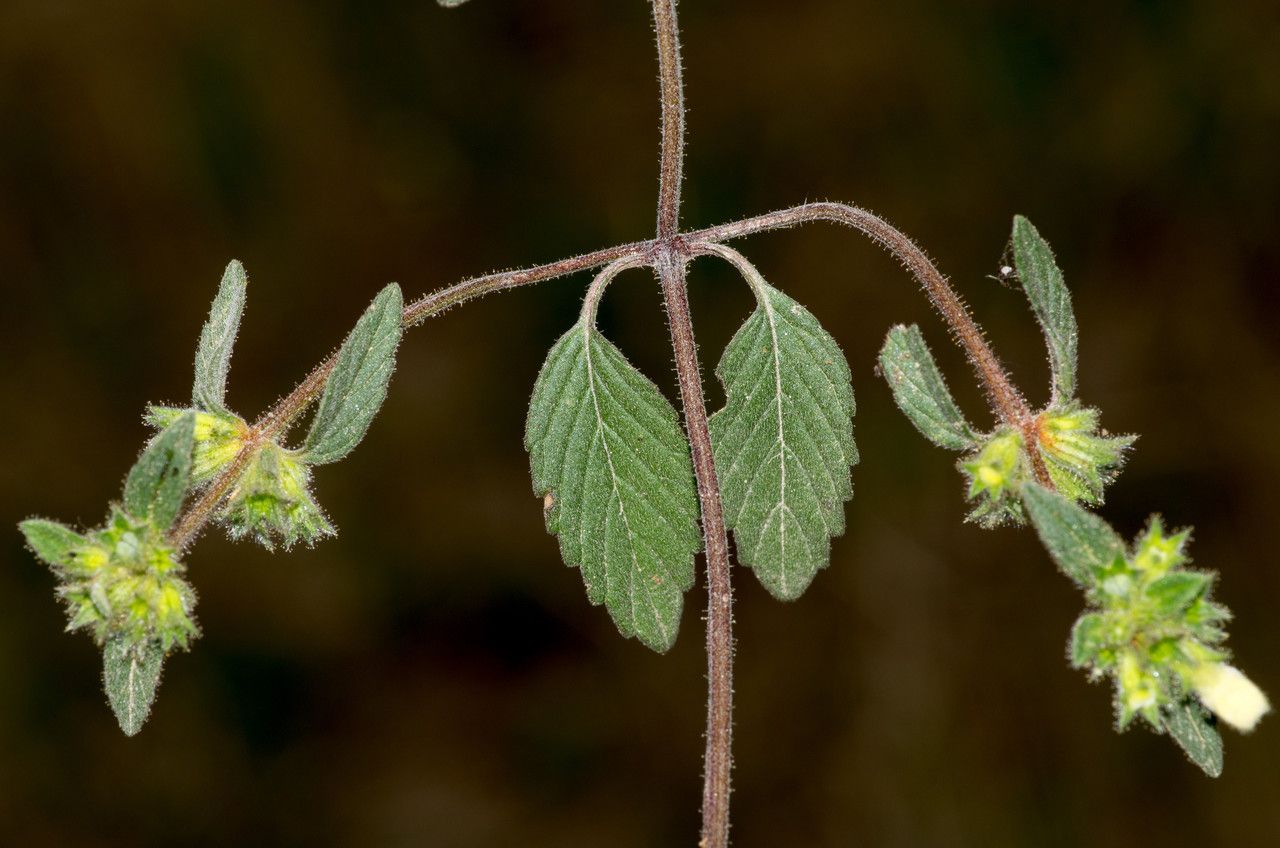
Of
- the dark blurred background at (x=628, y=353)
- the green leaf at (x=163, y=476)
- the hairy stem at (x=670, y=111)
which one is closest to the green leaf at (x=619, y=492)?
the hairy stem at (x=670, y=111)

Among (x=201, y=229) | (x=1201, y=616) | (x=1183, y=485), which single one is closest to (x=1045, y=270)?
(x=1201, y=616)

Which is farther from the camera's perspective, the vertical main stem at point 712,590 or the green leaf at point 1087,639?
the vertical main stem at point 712,590

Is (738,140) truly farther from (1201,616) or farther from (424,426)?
(1201,616)

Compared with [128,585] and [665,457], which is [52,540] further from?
[665,457]

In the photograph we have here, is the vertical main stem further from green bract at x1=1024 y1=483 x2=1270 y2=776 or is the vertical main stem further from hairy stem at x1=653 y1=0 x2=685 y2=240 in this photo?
green bract at x1=1024 y1=483 x2=1270 y2=776

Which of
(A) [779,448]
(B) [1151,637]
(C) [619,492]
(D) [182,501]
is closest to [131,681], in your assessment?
(D) [182,501]

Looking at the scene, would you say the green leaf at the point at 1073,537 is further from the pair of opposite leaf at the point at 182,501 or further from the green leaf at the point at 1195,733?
the pair of opposite leaf at the point at 182,501

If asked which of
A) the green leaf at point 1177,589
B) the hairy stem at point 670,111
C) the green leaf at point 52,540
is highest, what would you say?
the hairy stem at point 670,111
